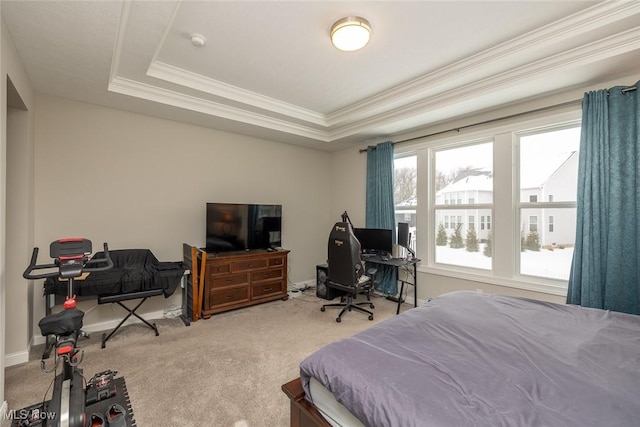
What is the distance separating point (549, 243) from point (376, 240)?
2.05 m

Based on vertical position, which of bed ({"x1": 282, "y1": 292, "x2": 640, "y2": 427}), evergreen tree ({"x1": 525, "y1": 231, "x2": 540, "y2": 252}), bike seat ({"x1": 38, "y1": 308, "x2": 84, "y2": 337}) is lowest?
bed ({"x1": 282, "y1": 292, "x2": 640, "y2": 427})

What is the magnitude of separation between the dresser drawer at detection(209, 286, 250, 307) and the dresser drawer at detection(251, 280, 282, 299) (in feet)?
0.36

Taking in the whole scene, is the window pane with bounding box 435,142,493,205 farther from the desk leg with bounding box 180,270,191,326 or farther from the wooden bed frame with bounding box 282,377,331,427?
the desk leg with bounding box 180,270,191,326

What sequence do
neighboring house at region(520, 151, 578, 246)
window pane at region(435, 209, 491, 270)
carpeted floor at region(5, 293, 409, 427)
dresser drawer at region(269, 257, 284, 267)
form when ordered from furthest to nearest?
dresser drawer at region(269, 257, 284, 267) < window pane at region(435, 209, 491, 270) < neighboring house at region(520, 151, 578, 246) < carpeted floor at region(5, 293, 409, 427)

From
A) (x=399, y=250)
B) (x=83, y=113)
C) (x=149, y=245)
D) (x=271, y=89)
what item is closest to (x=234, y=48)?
(x=271, y=89)

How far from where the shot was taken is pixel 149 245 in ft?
11.5

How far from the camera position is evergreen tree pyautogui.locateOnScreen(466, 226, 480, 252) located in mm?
3607

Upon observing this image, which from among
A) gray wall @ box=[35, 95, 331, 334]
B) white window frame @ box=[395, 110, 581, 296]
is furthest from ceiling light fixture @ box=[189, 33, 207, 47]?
white window frame @ box=[395, 110, 581, 296]

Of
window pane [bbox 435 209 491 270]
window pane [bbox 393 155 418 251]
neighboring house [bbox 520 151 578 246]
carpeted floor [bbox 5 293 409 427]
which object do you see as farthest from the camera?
window pane [bbox 393 155 418 251]

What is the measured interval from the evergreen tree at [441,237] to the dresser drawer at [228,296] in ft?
9.15

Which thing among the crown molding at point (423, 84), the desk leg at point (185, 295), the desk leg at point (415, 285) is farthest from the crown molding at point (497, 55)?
the desk leg at point (185, 295)

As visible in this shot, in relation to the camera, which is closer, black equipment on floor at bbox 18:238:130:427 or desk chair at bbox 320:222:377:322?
black equipment on floor at bbox 18:238:130:427

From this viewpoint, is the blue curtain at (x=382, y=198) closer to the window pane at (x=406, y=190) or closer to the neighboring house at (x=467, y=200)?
the window pane at (x=406, y=190)

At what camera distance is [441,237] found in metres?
3.98
